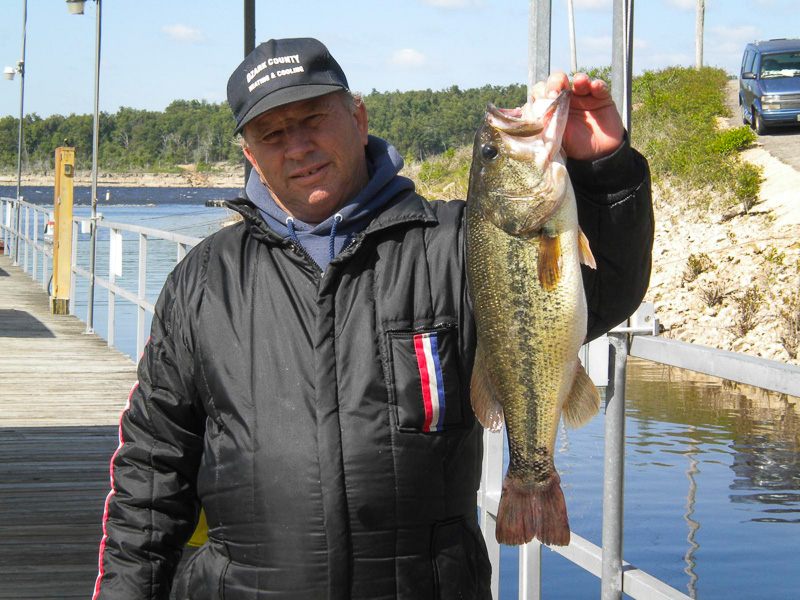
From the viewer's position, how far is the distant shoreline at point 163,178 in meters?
133

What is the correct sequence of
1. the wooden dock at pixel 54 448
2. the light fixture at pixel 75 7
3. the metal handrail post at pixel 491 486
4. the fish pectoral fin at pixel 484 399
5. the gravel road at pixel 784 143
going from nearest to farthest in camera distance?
1. the fish pectoral fin at pixel 484 399
2. the metal handrail post at pixel 491 486
3. the wooden dock at pixel 54 448
4. the light fixture at pixel 75 7
5. the gravel road at pixel 784 143

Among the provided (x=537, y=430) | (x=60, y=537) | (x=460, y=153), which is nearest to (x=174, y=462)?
(x=537, y=430)

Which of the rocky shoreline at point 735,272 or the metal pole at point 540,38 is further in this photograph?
the rocky shoreline at point 735,272

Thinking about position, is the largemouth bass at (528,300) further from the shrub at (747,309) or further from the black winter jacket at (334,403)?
the shrub at (747,309)

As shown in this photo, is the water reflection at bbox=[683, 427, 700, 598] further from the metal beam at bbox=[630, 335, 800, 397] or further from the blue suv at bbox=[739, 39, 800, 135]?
the blue suv at bbox=[739, 39, 800, 135]

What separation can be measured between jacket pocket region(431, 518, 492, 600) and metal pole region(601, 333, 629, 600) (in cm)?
58

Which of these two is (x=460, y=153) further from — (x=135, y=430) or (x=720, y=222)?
(x=135, y=430)

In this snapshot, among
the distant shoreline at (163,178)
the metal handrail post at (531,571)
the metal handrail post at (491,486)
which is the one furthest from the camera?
the distant shoreline at (163,178)

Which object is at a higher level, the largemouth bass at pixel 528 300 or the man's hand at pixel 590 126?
the man's hand at pixel 590 126

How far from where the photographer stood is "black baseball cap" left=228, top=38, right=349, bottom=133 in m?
2.45

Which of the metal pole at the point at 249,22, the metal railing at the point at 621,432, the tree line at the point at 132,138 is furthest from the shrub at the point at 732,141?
the tree line at the point at 132,138

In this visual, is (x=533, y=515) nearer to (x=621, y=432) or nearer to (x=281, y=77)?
(x=621, y=432)

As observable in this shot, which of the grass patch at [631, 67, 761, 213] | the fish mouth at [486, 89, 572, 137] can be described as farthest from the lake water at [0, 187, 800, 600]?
the grass patch at [631, 67, 761, 213]

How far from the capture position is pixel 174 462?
2557mm
